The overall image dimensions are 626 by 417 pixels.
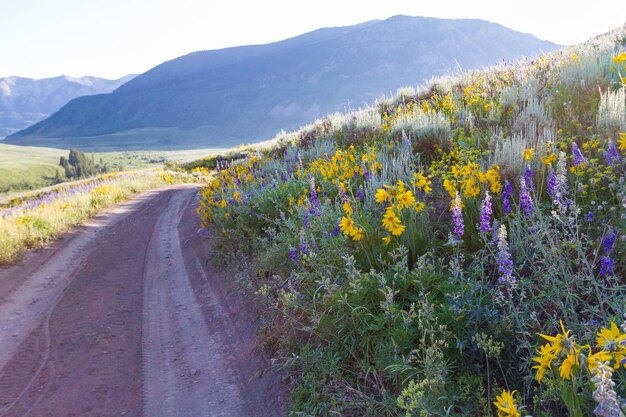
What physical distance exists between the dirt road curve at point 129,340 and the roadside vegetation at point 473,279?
437 millimetres

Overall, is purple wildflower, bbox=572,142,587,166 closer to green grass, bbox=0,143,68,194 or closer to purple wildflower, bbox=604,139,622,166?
purple wildflower, bbox=604,139,622,166

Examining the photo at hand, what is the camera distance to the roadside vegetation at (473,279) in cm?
242

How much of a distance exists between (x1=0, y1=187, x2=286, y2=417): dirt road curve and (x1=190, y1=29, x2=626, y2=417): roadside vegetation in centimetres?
44

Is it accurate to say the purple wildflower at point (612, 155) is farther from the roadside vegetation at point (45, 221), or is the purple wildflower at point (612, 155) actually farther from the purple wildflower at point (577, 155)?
the roadside vegetation at point (45, 221)

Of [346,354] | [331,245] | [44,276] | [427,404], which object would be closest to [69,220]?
[44,276]

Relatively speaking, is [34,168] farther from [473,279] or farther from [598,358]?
[598,358]

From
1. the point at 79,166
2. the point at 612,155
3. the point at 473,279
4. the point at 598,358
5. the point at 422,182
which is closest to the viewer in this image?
the point at 598,358

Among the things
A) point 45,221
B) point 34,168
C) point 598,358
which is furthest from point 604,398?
point 34,168

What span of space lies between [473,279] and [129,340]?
371cm

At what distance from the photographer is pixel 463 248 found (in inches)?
154

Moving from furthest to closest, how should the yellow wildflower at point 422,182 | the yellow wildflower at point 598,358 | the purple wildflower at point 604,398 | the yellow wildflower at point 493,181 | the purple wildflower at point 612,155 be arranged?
the yellow wildflower at point 422,182 → the yellow wildflower at point 493,181 → the purple wildflower at point 612,155 → the yellow wildflower at point 598,358 → the purple wildflower at point 604,398

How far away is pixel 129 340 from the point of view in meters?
5.00

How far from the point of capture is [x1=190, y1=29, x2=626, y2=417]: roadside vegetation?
7.93 feet

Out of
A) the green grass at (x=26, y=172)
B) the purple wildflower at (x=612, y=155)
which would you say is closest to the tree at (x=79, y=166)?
the green grass at (x=26, y=172)
